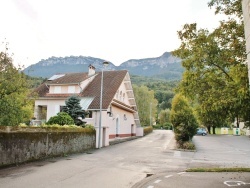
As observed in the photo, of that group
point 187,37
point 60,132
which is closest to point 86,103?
point 60,132

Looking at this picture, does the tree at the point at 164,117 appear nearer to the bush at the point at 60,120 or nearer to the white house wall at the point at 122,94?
the white house wall at the point at 122,94

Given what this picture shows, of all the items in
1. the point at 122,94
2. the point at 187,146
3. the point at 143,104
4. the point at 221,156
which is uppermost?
the point at 122,94

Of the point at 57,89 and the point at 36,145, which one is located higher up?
the point at 57,89

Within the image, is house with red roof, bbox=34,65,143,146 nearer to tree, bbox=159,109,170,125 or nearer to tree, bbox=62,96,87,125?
tree, bbox=62,96,87,125

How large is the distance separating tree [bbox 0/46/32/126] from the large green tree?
8861 mm

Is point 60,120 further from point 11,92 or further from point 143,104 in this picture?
point 143,104

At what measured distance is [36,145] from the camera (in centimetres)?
1503

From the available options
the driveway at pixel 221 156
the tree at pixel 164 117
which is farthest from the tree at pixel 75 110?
the tree at pixel 164 117

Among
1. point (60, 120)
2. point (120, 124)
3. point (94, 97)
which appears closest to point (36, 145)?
point (60, 120)

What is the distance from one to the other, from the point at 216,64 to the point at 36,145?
10923 millimetres

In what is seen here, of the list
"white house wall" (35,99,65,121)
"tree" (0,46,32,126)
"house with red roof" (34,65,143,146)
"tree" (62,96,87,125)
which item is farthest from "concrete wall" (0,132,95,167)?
"white house wall" (35,99,65,121)

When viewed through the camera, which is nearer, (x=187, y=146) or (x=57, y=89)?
(x=187, y=146)

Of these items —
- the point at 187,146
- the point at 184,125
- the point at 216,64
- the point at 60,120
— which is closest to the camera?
the point at 216,64

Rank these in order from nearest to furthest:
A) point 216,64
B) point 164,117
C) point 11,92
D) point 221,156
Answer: point 216,64
point 11,92
point 221,156
point 164,117
